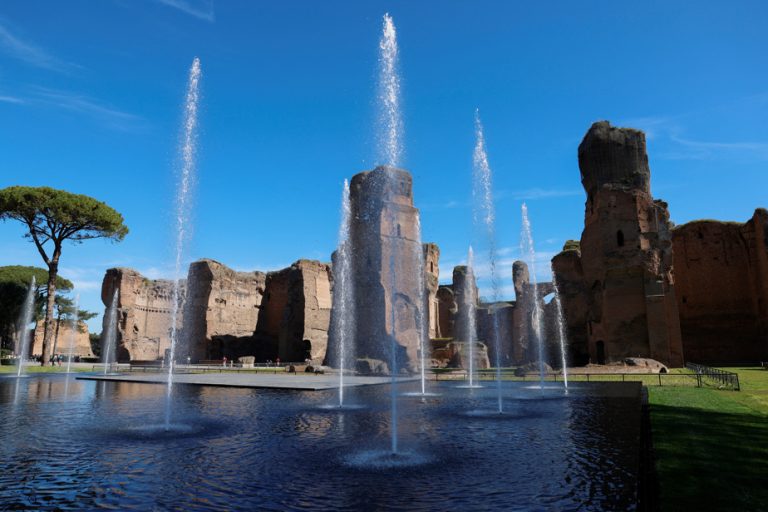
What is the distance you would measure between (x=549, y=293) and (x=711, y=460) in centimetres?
3457

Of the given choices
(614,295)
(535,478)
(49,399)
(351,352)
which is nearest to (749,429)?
(535,478)

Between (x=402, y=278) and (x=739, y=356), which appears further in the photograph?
(x=739, y=356)

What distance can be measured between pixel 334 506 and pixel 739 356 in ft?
113

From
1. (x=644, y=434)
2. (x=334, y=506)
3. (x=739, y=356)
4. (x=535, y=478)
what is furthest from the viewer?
(x=739, y=356)

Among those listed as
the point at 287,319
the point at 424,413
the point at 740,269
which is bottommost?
the point at 424,413

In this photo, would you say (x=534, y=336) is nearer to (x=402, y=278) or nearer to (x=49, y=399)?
(x=402, y=278)

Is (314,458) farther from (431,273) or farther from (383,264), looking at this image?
(431,273)

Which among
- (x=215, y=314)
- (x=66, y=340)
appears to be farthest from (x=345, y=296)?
(x=66, y=340)

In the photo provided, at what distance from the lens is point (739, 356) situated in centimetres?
3023

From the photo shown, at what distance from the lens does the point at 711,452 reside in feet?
17.6

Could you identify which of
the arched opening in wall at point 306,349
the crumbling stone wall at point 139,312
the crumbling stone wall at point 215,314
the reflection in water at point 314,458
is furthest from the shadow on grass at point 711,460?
the crumbling stone wall at point 139,312

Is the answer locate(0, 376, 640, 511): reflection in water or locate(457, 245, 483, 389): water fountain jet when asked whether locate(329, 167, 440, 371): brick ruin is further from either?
locate(0, 376, 640, 511): reflection in water

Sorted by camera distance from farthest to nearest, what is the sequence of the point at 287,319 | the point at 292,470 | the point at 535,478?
the point at 287,319
the point at 292,470
the point at 535,478

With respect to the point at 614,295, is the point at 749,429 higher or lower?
lower
